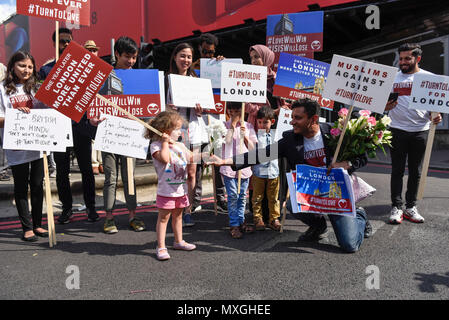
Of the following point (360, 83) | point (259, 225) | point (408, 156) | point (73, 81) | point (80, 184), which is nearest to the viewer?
point (73, 81)

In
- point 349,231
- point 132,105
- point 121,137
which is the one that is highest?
point 132,105

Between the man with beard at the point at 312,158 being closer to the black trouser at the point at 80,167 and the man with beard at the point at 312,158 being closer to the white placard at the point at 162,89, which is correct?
the white placard at the point at 162,89

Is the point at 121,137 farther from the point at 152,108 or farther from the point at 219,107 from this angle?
the point at 219,107

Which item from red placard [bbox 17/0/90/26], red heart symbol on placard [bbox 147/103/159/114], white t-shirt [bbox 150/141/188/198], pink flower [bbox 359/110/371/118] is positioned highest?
red placard [bbox 17/0/90/26]

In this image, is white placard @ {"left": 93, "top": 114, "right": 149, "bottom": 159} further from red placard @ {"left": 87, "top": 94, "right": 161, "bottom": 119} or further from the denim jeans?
the denim jeans

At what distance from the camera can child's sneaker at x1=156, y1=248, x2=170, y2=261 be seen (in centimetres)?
325

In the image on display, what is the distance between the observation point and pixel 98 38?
56.2 ft

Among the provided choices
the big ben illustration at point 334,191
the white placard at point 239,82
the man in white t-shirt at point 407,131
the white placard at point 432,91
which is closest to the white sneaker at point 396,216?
the man in white t-shirt at point 407,131

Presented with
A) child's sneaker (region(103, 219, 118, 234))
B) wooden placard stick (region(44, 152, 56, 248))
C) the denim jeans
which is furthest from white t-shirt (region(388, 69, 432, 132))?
wooden placard stick (region(44, 152, 56, 248))

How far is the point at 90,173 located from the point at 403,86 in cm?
395

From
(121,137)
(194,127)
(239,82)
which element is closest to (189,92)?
(194,127)

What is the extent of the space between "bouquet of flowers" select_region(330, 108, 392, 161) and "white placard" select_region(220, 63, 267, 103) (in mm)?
1097

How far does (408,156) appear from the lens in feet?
14.5

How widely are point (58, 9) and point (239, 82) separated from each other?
2163 mm
